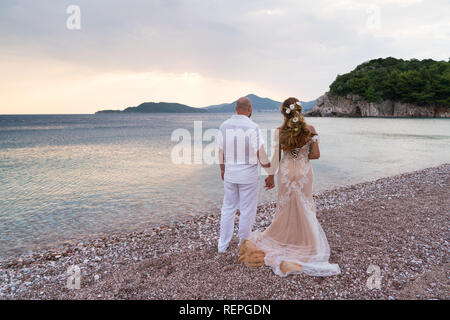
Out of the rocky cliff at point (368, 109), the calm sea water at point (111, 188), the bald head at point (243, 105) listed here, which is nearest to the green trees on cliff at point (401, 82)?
the rocky cliff at point (368, 109)

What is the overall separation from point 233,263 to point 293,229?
118cm

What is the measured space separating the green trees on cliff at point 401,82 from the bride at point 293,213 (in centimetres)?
10670

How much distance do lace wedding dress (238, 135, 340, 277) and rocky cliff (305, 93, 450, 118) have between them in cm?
11062

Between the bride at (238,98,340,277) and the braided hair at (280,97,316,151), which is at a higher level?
the braided hair at (280,97,316,151)

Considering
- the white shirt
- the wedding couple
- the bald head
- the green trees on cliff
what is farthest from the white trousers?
the green trees on cliff

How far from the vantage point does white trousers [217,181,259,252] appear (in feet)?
14.3

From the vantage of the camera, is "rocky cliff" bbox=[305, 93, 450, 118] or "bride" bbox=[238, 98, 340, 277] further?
"rocky cliff" bbox=[305, 93, 450, 118]

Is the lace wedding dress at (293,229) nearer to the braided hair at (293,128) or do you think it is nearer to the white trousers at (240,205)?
the braided hair at (293,128)

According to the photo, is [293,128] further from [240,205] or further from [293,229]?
[293,229]

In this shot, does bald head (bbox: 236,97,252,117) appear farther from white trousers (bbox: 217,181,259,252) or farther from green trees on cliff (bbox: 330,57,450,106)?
green trees on cliff (bbox: 330,57,450,106)

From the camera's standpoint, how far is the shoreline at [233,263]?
3473 millimetres

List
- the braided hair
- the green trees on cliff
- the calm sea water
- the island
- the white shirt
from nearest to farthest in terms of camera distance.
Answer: the braided hair < the white shirt < the calm sea water < the green trees on cliff < the island

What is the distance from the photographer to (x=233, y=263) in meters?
4.24
